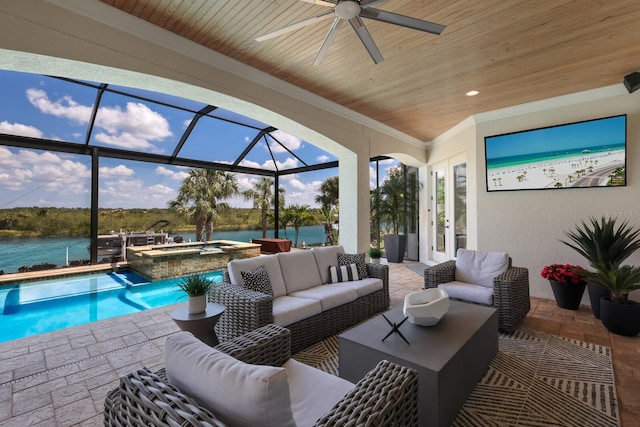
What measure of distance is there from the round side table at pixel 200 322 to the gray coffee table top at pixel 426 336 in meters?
1.12

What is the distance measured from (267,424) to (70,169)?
26.1ft

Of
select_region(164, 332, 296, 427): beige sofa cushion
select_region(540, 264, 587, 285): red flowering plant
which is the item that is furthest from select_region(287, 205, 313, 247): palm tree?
select_region(164, 332, 296, 427): beige sofa cushion

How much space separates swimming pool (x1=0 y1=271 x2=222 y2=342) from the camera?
12.3ft

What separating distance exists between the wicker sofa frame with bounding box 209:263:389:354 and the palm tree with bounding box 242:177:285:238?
22.3 ft

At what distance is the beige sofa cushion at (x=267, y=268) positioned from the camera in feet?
9.59

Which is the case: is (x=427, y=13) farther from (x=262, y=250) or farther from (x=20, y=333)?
(x=262, y=250)

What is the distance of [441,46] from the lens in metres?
3.03

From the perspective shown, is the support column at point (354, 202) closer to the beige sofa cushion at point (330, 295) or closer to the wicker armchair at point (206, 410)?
the beige sofa cushion at point (330, 295)

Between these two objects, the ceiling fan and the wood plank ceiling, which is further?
the wood plank ceiling

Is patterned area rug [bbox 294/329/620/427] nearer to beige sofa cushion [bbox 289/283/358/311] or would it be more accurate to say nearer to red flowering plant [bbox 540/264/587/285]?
beige sofa cushion [bbox 289/283/358/311]

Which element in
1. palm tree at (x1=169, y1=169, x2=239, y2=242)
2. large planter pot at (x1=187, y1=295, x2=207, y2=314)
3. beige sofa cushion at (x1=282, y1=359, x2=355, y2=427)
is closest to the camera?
beige sofa cushion at (x1=282, y1=359, x2=355, y2=427)

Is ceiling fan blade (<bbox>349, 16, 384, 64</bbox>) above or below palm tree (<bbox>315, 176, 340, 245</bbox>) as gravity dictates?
above

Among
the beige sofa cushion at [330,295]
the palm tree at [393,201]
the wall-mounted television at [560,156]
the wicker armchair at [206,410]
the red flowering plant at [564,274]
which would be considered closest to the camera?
the wicker armchair at [206,410]

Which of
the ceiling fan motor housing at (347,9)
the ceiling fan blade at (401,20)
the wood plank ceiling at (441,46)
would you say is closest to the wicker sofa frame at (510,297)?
the wood plank ceiling at (441,46)
